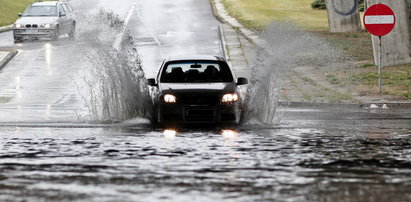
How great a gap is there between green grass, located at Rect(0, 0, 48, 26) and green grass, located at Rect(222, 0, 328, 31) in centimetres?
1259

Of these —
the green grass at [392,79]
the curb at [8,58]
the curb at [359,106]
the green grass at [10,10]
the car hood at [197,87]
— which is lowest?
the curb at [359,106]

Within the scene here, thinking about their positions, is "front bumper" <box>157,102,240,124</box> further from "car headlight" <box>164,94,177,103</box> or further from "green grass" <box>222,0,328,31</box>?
"green grass" <box>222,0,328,31</box>

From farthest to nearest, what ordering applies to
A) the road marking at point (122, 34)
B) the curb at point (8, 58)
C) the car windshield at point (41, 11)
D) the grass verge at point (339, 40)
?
1. the car windshield at point (41, 11)
2. the road marking at point (122, 34)
3. the curb at point (8, 58)
4. the grass verge at point (339, 40)

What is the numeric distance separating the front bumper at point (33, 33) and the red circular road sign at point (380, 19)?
21767mm

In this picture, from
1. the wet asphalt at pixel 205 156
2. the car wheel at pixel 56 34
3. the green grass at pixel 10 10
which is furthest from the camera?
the green grass at pixel 10 10

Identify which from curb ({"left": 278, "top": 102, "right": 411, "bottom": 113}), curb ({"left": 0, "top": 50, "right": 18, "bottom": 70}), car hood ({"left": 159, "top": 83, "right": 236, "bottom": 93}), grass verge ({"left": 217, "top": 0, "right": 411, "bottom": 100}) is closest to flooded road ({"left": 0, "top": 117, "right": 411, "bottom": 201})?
car hood ({"left": 159, "top": 83, "right": 236, "bottom": 93})

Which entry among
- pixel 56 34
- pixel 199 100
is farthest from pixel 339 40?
pixel 199 100

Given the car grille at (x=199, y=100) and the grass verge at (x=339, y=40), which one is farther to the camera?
the grass verge at (x=339, y=40)

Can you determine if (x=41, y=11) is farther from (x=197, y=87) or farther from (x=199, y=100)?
(x=199, y=100)

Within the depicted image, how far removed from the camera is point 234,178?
13469mm

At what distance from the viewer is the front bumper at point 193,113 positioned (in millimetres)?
20250

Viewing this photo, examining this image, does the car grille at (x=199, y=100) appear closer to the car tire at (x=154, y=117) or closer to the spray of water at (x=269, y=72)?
the car tire at (x=154, y=117)

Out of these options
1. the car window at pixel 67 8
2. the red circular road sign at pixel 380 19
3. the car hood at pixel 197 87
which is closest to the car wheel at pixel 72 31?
the car window at pixel 67 8

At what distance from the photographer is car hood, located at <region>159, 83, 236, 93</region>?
67.0 feet
